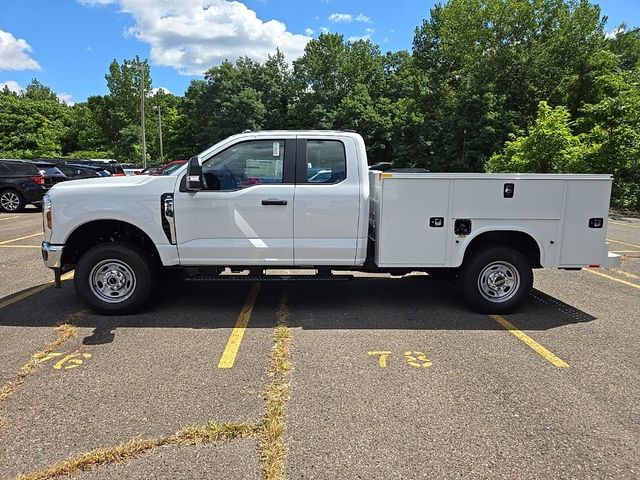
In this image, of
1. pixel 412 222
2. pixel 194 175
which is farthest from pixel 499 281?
pixel 194 175

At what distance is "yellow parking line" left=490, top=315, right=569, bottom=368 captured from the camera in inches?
181

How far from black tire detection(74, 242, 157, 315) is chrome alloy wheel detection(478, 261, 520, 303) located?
3.80 metres

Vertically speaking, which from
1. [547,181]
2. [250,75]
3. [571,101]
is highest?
[250,75]

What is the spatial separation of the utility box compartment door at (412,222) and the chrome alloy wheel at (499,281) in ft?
1.92

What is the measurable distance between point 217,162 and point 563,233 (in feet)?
12.9

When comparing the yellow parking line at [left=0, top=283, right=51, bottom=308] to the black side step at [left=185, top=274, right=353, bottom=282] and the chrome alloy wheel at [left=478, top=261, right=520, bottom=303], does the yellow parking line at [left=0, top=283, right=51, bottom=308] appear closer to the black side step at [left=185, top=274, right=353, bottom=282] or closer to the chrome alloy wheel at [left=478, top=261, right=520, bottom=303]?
the black side step at [left=185, top=274, right=353, bottom=282]

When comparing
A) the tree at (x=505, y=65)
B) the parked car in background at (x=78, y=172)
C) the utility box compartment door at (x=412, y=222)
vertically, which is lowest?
the utility box compartment door at (x=412, y=222)

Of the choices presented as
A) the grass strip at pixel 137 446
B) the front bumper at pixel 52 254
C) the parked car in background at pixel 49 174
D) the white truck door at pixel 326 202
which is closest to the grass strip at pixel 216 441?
the grass strip at pixel 137 446

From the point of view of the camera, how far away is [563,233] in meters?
5.63

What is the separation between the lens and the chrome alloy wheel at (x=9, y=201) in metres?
16.7

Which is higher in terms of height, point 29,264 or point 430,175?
point 430,175

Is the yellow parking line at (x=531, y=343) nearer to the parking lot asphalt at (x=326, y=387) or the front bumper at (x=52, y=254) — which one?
the parking lot asphalt at (x=326, y=387)

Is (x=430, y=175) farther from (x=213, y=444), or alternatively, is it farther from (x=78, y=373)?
(x=78, y=373)

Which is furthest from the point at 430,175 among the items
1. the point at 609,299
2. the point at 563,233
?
the point at 609,299
